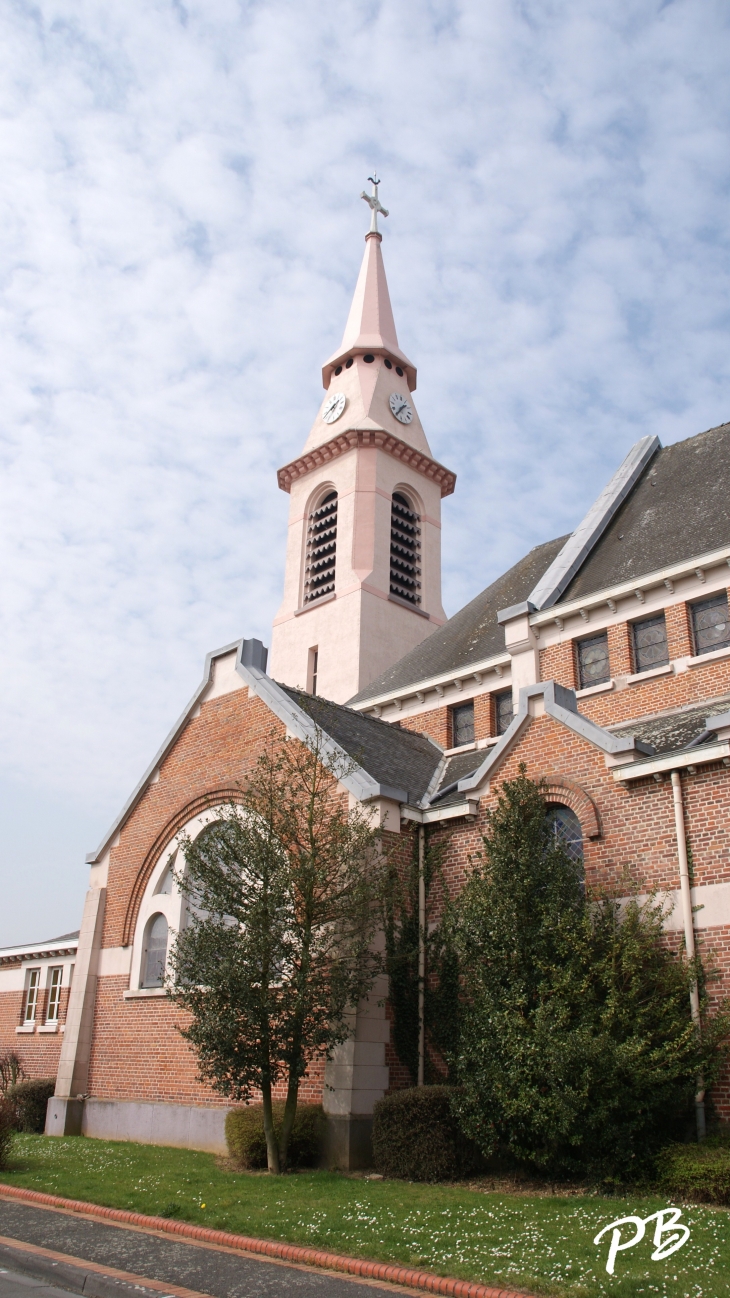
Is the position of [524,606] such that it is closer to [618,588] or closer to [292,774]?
[618,588]

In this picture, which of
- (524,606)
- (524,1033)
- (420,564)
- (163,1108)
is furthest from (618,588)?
(420,564)

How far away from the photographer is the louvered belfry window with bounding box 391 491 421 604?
3847 centimetres

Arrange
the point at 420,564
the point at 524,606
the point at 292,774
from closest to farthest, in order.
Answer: the point at 292,774
the point at 524,606
the point at 420,564

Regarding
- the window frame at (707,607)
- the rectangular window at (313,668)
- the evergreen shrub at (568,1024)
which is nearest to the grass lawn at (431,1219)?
the evergreen shrub at (568,1024)

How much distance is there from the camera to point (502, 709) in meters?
22.0

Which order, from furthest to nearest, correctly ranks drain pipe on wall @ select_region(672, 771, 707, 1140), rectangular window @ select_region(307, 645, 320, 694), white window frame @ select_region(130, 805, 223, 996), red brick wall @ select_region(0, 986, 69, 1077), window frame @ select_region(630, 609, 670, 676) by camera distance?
rectangular window @ select_region(307, 645, 320, 694) → red brick wall @ select_region(0, 986, 69, 1077) → white window frame @ select_region(130, 805, 223, 996) → window frame @ select_region(630, 609, 670, 676) → drain pipe on wall @ select_region(672, 771, 707, 1140)

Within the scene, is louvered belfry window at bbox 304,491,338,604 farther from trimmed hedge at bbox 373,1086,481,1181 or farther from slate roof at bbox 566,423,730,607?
trimmed hedge at bbox 373,1086,481,1181

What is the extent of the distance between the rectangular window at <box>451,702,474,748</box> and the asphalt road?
13645 millimetres

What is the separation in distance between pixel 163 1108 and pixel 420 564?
→ 25688 mm

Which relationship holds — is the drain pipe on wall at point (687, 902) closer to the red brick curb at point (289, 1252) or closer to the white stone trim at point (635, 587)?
the red brick curb at point (289, 1252)

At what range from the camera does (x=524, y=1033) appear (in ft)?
40.0

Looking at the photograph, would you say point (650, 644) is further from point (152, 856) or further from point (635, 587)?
point (152, 856)

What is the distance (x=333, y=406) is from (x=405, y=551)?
755cm

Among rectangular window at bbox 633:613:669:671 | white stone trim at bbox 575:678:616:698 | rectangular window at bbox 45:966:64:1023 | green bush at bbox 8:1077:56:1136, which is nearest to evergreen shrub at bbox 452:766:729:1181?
white stone trim at bbox 575:678:616:698
